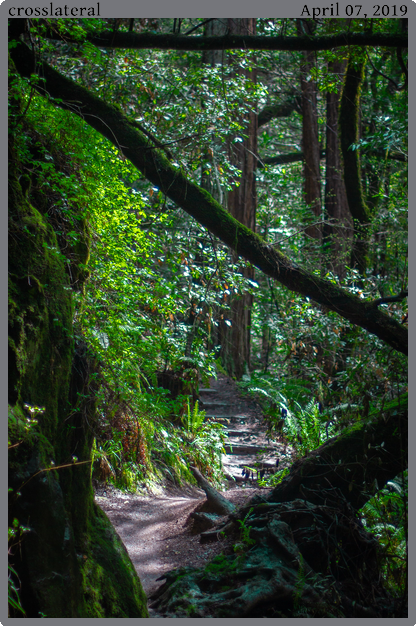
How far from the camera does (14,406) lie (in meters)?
2.81

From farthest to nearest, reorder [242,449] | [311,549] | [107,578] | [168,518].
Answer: [242,449] → [168,518] → [311,549] → [107,578]

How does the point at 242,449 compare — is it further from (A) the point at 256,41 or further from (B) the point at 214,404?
(A) the point at 256,41

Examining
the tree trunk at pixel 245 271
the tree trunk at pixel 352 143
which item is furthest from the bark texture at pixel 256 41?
the tree trunk at pixel 245 271

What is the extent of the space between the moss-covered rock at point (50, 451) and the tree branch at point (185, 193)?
1320 millimetres

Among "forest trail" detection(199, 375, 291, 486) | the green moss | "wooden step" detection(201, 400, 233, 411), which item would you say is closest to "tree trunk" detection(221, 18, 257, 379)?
"forest trail" detection(199, 375, 291, 486)

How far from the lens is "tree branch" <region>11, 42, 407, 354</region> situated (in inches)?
190

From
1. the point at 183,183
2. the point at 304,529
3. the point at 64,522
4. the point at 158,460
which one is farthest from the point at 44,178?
the point at 158,460

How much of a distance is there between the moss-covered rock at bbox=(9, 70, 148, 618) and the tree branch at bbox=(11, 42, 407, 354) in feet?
4.33

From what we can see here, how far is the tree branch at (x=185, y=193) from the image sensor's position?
4.82 m

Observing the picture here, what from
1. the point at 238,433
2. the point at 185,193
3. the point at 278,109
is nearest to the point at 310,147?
the point at 278,109

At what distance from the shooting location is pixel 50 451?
2.99m

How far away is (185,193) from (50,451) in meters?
3.14

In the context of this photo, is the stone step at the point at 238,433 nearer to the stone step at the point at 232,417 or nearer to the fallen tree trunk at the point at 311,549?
the stone step at the point at 232,417

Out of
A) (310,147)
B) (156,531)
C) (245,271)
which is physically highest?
(310,147)
